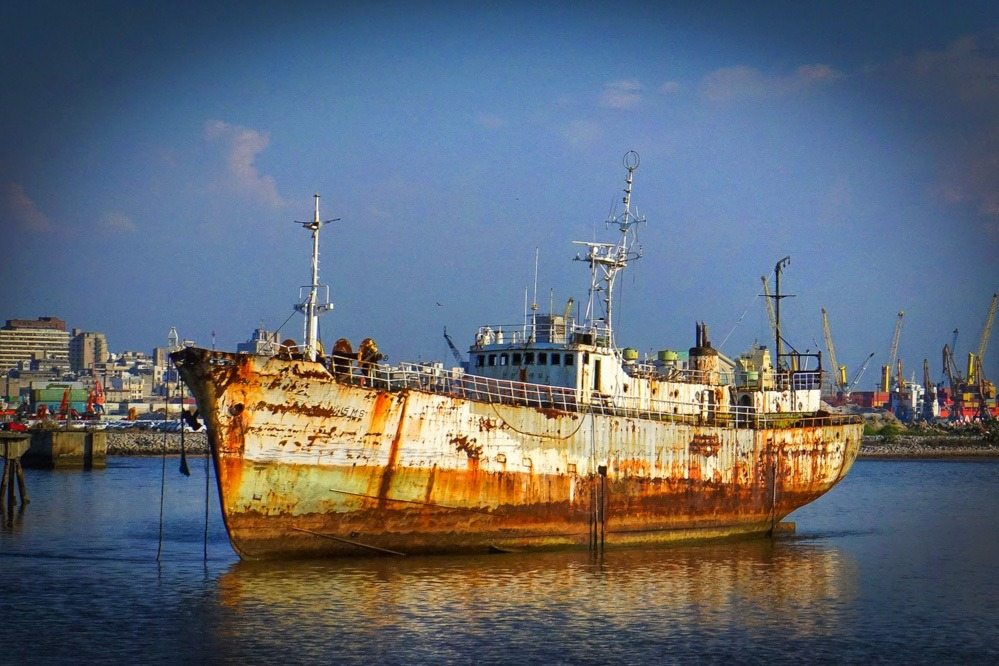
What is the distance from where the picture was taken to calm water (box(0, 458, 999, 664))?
20.8m

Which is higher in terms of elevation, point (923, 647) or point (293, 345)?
point (293, 345)

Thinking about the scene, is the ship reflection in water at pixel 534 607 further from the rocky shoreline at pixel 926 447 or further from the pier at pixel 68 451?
the rocky shoreline at pixel 926 447

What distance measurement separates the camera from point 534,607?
79.5ft

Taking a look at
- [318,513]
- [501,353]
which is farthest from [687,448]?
[318,513]

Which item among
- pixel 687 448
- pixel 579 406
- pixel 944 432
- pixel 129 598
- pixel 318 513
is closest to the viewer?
pixel 129 598

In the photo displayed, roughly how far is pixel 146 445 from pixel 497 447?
7457 centimetres

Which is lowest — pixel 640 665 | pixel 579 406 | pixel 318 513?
pixel 640 665

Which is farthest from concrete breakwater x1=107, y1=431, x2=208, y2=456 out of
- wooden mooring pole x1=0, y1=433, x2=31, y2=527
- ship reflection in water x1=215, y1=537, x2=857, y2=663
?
ship reflection in water x1=215, y1=537, x2=857, y2=663

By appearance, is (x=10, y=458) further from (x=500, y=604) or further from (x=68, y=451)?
(x=68, y=451)

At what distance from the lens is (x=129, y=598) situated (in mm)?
24797

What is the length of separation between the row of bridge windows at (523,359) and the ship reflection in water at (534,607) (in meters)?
5.56

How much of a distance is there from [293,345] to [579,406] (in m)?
→ 8.33

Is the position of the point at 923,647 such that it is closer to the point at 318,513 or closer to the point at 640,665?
the point at 640,665

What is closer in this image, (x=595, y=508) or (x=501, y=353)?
(x=595, y=508)
